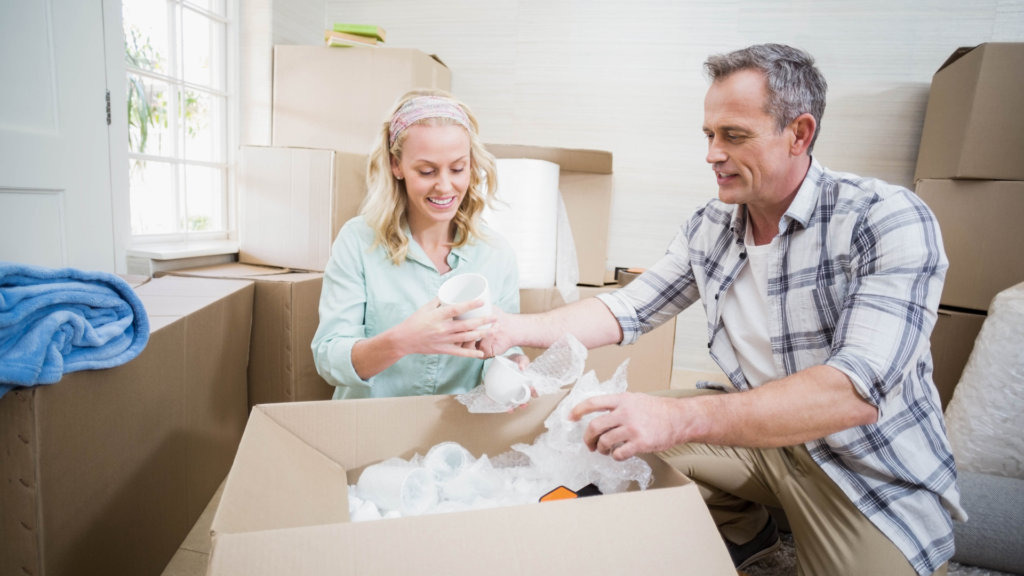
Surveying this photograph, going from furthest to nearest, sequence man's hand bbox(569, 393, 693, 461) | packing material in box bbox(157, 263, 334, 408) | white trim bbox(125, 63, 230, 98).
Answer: white trim bbox(125, 63, 230, 98) < packing material in box bbox(157, 263, 334, 408) < man's hand bbox(569, 393, 693, 461)

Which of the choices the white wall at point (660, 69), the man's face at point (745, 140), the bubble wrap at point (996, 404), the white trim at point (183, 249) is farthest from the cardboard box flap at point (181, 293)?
the bubble wrap at point (996, 404)

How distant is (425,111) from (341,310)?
0.46 meters

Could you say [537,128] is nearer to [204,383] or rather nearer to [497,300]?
[497,300]

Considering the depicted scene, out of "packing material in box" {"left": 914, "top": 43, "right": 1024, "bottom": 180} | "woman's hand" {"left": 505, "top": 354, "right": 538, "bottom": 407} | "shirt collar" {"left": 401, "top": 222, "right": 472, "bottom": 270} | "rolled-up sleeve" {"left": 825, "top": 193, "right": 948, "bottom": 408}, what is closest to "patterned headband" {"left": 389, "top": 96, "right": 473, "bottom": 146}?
"shirt collar" {"left": 401, "top": 222, "right": 472, "bottom": 270}

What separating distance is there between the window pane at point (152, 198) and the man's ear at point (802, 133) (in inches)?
79.6

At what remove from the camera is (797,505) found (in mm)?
1044

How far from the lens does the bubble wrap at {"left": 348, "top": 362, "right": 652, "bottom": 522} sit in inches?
31.5

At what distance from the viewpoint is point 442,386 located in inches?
48.4

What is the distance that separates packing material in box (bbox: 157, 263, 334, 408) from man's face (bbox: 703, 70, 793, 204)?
1325mm

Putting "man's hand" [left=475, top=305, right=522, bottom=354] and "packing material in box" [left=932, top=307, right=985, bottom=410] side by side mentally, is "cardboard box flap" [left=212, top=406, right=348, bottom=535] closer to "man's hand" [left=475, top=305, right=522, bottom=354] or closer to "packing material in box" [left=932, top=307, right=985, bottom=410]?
"man's hand" [left=475, top=305, right=522, bottom=354]

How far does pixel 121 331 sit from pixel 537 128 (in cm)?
206

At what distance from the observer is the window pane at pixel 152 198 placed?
1.92 m

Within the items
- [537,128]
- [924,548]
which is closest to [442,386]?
[924,548]

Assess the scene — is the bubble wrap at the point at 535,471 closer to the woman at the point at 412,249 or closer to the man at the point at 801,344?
the man at the point at 801,344
